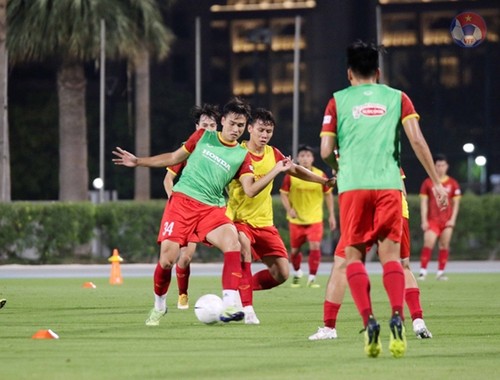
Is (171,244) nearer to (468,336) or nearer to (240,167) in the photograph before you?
(240,167)

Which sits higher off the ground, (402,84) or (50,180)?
(402,84)

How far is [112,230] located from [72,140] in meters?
6.59

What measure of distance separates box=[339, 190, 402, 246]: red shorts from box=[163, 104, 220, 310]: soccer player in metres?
5.36

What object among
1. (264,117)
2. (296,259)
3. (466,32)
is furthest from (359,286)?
(296,259)

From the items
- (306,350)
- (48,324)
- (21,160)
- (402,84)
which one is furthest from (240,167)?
(21,160)

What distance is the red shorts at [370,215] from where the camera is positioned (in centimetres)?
1155

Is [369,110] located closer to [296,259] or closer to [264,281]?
[264,281]

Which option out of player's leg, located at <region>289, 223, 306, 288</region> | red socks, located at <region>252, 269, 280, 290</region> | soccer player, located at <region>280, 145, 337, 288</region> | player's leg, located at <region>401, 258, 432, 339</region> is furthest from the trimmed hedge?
player's leg, located at <region>401, 258, 432, 339</region>

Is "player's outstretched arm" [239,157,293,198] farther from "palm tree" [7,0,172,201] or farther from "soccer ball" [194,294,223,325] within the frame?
"palm tree" [7,0,172,201]

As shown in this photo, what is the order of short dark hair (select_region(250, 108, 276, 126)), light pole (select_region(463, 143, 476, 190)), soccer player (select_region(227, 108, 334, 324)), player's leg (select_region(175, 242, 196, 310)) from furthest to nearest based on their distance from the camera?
light pole (select_region(463, 143, 476, 190)), player's leg (select_region(175, 242, 196, 310)), soccer player (select_region(227, 108, 334, 324)), short dark hair (select_region(250, 108, 276, 126))

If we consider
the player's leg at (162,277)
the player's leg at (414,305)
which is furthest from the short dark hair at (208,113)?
the player's leg at (414,305)

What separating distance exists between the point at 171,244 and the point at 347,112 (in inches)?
145

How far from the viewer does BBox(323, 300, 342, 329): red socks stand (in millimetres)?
12922

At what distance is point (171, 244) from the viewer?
14883 mm
